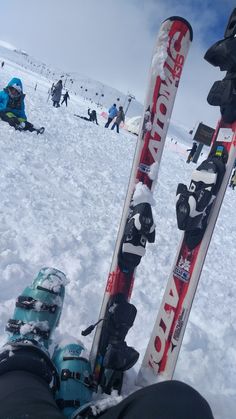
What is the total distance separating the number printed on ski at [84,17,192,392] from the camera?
195 cm

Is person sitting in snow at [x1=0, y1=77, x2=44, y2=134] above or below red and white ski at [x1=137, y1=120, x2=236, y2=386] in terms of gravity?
above

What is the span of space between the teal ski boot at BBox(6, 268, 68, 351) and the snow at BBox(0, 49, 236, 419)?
13 cm

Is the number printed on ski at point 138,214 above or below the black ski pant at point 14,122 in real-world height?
below

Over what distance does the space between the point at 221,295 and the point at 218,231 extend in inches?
110

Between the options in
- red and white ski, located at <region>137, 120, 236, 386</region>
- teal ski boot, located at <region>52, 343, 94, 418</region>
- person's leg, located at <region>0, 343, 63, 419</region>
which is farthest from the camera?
red and white ski, located at <region>137, 120, 236, 386</region>

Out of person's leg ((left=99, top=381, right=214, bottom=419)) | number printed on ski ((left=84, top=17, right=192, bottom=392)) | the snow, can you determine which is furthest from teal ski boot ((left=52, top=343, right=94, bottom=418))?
person's leg ((left=99, top=381, right=214, bottom=419))

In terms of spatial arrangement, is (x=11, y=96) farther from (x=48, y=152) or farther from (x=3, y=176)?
(x=3, y=176)

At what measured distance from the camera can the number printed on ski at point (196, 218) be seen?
200cm

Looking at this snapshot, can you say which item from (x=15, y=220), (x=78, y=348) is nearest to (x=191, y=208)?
(x=78, y=348)

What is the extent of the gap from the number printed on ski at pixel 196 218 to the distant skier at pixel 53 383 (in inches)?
17.7

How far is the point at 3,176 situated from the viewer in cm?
435

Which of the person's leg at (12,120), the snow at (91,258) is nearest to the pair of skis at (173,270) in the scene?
the snow at (91,258)

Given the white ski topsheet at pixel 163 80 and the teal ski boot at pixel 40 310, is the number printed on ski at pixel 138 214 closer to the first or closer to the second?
the white ski topsheet at pixel 163 80

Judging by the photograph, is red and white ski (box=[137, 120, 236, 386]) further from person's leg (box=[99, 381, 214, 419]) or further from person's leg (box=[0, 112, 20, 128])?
person's leg (box=[0, 112, 20, 128])
